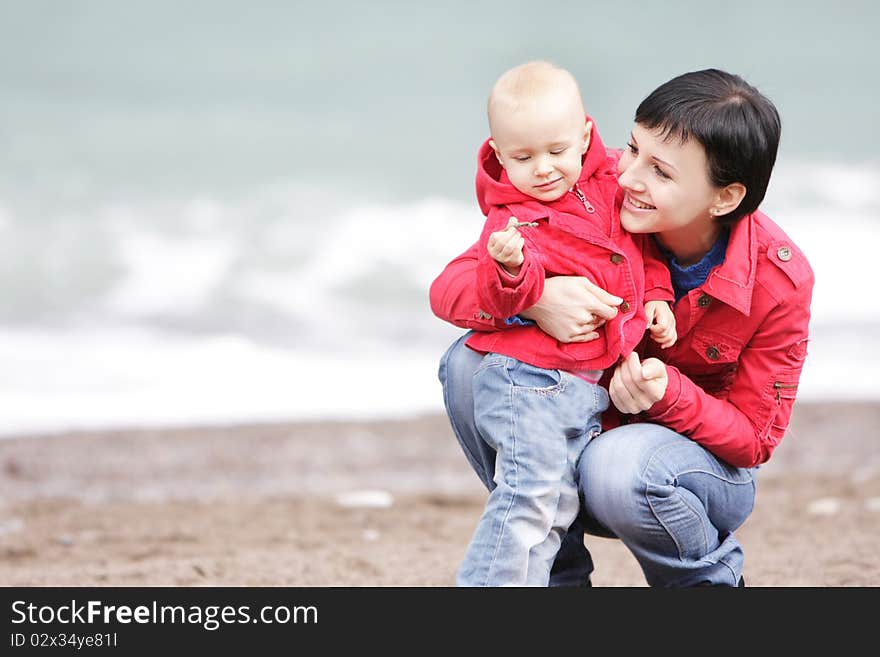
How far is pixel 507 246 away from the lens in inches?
84.3

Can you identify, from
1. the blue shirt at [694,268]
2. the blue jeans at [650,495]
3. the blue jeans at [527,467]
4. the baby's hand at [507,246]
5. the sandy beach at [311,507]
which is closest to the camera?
the baby's hand at [507,246]

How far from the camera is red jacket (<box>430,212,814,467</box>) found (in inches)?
94.9

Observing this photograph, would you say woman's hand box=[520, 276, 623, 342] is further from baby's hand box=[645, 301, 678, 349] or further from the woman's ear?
the woman's ear

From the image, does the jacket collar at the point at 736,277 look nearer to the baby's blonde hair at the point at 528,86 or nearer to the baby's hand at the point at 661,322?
the baby's hand at the point at 661,322

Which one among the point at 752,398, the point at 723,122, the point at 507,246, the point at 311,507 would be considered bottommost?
the point at 311,507

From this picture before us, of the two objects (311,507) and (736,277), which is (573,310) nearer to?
(736,277)

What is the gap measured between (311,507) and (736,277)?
9.53ft

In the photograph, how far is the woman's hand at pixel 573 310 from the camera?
2.30 m

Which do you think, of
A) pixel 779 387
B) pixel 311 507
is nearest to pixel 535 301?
pixel 779 387

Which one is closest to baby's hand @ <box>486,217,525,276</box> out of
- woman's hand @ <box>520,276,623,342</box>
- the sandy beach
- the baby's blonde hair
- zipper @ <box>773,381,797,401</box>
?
woman's hand @ <box>520,276,623,342</box>

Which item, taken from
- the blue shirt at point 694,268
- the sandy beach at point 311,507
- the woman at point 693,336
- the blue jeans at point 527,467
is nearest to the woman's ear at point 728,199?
the woman at point 693,336

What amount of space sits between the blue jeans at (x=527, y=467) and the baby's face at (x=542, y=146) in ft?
1.14
